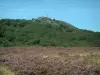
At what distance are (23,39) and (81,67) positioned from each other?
5053 centimetres

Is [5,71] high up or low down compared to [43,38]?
up

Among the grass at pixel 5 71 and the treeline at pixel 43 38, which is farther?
the treeline at pixel 43 38

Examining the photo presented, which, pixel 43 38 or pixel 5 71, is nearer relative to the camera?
pixel 5 71

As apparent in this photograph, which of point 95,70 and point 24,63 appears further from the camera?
point 24,63

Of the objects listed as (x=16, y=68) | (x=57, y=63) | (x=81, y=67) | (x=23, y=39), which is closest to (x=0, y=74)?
(x=16, y=68)

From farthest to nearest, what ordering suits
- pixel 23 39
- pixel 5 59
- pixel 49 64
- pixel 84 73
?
pixel 23 39 < pixel 5 59 < pixel 49 64 < pixel 84 73

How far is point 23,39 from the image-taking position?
6881 centimetres

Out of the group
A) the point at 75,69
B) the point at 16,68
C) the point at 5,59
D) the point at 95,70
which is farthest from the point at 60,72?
the point at 5,59

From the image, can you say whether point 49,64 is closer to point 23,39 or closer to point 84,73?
point 84,73

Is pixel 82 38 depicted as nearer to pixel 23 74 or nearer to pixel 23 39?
pixel 23 39

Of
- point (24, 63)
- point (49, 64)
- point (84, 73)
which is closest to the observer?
point (84, 73)

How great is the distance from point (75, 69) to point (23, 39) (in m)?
50.9

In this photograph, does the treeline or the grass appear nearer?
the grass

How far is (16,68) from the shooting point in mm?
20922
